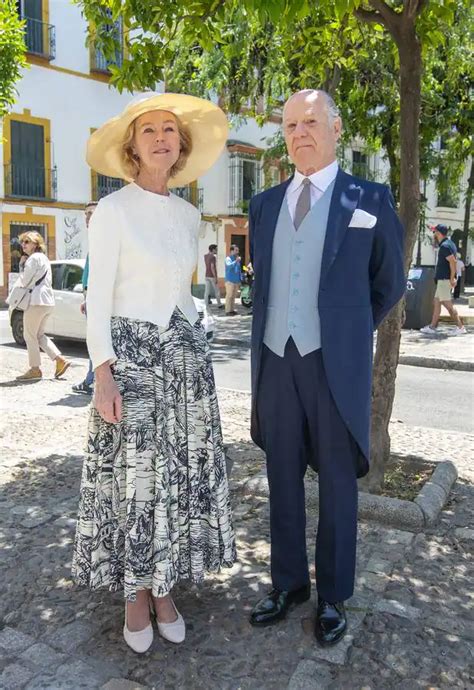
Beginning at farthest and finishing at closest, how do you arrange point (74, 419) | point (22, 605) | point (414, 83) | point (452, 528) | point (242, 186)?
point (242, 186) < point (74, 419) < point (414, 83) < point (452, 528) < point (22, 605)

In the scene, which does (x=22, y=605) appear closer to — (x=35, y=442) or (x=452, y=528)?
(x=452, y=528)

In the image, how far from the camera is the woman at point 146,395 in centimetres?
251

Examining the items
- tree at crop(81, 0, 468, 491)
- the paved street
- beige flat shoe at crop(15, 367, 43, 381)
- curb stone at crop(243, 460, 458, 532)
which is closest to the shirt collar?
tree at crop(81, 0, 468, 491)

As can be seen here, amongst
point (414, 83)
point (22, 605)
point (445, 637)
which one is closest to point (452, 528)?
point (445, 637)

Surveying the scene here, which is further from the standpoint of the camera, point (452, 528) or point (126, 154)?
point (452, 528)

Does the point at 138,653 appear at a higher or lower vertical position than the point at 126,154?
lower

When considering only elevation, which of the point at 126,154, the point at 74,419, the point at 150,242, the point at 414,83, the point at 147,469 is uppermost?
the point at 414,83

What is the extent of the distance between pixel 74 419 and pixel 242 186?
2354cm

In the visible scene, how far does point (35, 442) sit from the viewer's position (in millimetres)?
5508

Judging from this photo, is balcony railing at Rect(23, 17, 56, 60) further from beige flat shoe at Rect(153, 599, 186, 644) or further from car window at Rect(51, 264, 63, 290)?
Result: beige flat shoe at Rect(153, 599, 186, 644)

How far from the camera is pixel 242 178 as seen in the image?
28.5 meters

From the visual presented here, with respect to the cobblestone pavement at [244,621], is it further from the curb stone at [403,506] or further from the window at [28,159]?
the window at [28,159]

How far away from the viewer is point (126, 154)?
2723 millimetres

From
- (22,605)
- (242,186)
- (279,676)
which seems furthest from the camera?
(242,186)
